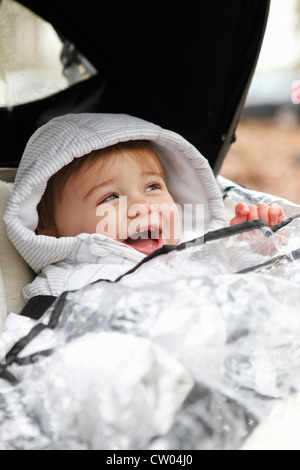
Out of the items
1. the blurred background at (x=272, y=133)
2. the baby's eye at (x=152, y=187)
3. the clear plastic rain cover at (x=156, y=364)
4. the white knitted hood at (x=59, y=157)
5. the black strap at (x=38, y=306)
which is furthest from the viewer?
the blurred background at (x=272, y=133)

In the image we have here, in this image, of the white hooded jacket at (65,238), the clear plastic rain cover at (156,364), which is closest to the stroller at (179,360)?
the clear plastic rain cover at (156,364)

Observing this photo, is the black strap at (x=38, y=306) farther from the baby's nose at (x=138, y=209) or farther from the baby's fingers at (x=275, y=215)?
the baby's fingers at (x=275, y=215)

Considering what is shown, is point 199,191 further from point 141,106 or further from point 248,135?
point 248,135

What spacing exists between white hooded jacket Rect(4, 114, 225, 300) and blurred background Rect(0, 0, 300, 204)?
0.25m

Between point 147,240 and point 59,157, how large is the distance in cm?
24

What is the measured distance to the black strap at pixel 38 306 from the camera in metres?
0.95

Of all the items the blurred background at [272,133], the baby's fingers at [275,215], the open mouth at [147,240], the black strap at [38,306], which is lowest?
the blurred background at [272,133]

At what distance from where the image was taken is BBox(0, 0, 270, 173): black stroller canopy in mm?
1246

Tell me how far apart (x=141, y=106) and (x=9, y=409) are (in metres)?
0.93

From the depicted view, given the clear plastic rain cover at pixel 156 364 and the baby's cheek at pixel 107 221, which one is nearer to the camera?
the clear plastic rain cover at pixel 156 364

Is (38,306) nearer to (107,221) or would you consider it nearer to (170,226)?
(107,221)

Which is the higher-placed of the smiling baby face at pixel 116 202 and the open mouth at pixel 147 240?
the smiling baby face at pixel 116 202

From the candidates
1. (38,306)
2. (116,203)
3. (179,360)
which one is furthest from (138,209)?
(179,360)

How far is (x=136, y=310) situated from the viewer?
719mm
